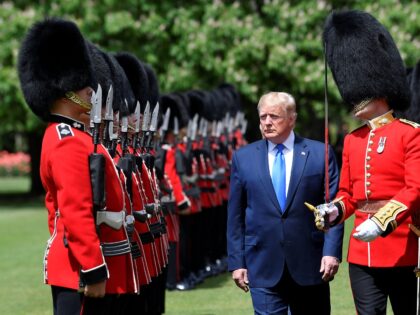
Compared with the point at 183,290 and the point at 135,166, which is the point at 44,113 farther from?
the point at 183,290

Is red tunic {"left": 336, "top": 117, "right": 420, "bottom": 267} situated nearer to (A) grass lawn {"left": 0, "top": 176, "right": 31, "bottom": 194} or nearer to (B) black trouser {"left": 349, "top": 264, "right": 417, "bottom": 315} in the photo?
(B) black trouser {"left": 349, "top": 264, "right": 417, "bottom": 315}

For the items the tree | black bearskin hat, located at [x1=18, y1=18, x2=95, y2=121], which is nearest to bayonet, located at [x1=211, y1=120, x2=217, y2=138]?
the tree

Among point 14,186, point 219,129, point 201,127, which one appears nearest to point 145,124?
point 201,127

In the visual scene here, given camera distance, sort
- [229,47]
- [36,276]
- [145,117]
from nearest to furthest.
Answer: [145,117] < [36,276] < [229,47]

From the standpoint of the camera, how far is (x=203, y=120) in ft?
40.6

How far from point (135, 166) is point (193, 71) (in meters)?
14.2

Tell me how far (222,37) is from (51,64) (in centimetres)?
1503

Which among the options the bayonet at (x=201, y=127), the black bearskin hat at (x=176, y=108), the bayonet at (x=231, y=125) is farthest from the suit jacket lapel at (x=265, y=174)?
the bayonet at (x=231, y=125)

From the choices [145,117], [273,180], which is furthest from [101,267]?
[145,117]

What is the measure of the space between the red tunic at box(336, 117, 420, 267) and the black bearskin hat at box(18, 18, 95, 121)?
1.57 metres

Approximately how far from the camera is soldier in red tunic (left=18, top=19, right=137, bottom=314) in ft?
15.9

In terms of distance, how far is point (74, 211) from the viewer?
4.83 m

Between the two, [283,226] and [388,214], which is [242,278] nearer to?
[283,226]

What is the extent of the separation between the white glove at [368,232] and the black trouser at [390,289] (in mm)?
497
